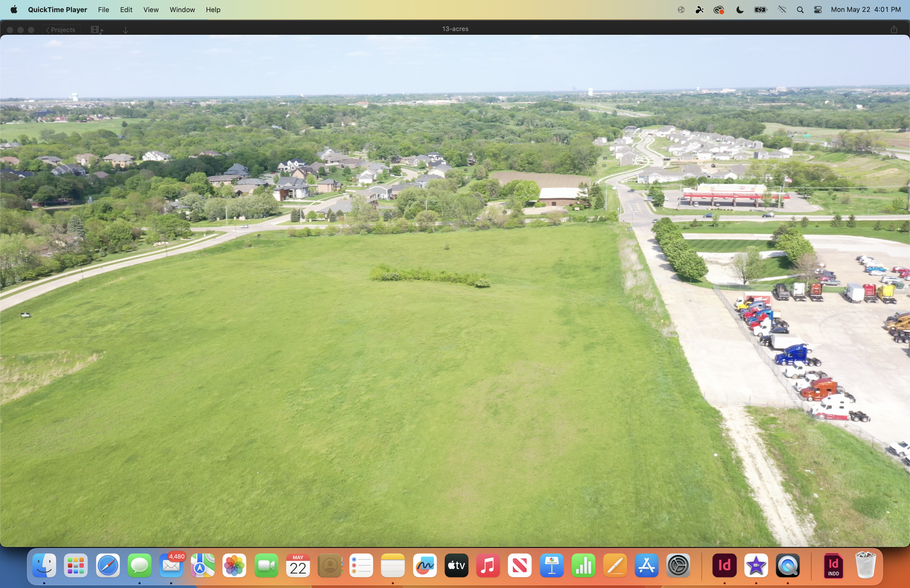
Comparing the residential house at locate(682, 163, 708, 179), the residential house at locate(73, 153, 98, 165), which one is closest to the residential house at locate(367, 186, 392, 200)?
the residential house at locate(73, 153, 98, 165)

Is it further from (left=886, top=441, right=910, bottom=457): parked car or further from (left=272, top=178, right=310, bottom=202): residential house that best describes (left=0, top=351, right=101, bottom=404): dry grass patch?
(left=272, top=178, right=310, bottom=202): residential house

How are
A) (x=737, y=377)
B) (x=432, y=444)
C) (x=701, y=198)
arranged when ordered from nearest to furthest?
(x=432, y=444)
(x=737, y=377)
(x=701, y=198)

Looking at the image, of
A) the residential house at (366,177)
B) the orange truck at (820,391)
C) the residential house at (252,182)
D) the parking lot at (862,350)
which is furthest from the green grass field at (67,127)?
the parking lot at (862,350)

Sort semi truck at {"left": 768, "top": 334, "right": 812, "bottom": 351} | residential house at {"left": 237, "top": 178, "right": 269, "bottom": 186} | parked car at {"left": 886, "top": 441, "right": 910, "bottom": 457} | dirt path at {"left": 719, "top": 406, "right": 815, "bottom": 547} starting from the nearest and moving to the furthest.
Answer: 1. dirt path at {"left": 719, "top": 406, "right": 815, "bottom": 547}
2. parked car at {"left": 886, "top": 441, "right": 910, "bottom": 457}
3. semi truck at {"left": 768, "top": 334, "right": 812, "bottom": 351}
4. residential house at {"left": 237, "top": 178, "right": 269, "bottom": 186}

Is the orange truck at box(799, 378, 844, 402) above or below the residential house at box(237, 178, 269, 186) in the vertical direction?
below

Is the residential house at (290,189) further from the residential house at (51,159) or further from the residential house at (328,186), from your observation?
the residential house at (51,159)

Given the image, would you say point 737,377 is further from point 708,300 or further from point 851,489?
point 708,300

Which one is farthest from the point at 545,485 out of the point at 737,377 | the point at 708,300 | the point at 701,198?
the point at 701,198
